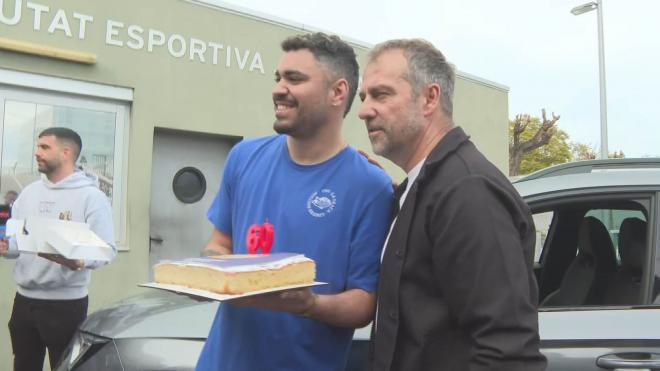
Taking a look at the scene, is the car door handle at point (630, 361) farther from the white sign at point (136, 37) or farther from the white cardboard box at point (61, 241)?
the white sign at point (136, 37)

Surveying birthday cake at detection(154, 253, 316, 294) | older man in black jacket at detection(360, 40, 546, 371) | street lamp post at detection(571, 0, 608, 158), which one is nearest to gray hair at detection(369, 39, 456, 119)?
older man in black jacket at detection(360, 40, 546, 371)

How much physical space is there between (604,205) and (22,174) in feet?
17.0

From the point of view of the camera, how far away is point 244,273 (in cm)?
148

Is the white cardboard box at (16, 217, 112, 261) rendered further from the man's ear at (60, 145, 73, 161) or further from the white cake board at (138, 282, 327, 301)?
the white cake board at (138, 282, 327, 301)

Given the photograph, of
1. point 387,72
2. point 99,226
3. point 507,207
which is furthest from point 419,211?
point 99,226

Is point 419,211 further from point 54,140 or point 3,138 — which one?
point 3,138

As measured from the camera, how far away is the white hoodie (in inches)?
143

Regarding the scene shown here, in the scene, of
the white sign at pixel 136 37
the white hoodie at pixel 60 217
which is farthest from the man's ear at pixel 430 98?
the white sign at pixel 136 37

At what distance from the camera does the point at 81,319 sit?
12.2 ft

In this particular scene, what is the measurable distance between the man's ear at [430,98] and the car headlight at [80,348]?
2015 mm

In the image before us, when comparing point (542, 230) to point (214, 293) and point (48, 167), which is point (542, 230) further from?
point (48, 167)

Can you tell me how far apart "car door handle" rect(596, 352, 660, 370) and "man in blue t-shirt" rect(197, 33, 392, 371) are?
96 cm

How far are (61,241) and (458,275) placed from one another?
7.27 ft

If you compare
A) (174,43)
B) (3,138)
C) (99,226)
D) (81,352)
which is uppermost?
(174,43)
